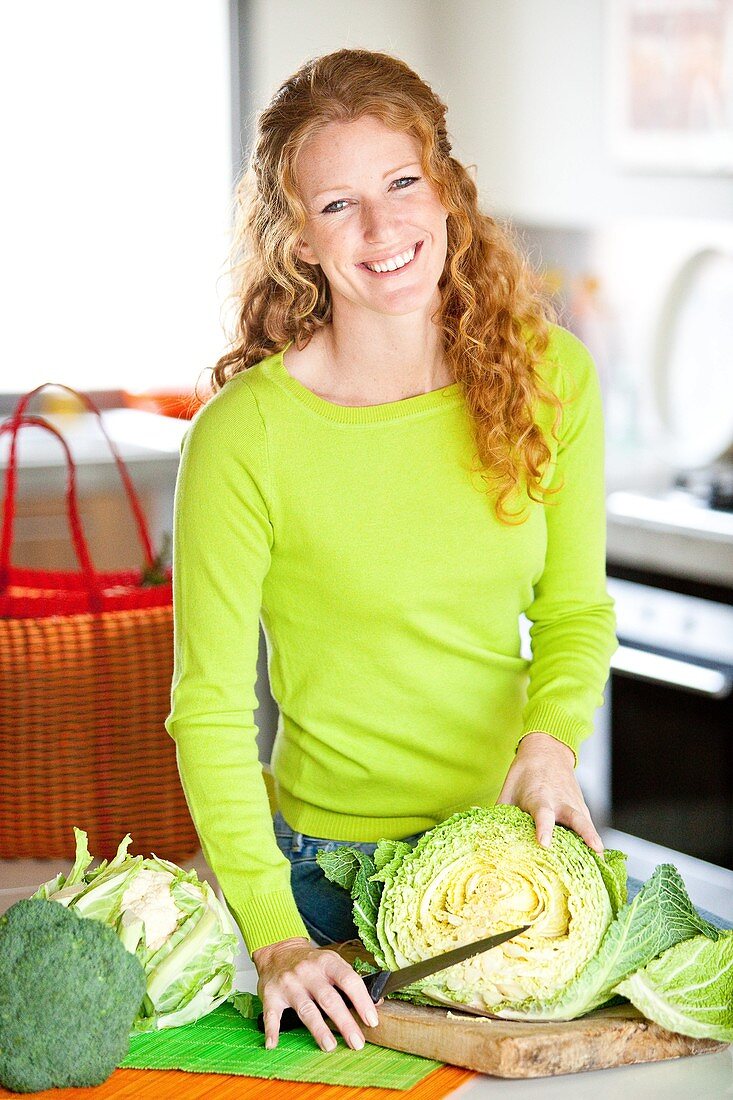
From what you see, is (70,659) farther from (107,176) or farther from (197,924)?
(107,176)

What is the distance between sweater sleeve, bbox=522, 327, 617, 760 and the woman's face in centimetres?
22

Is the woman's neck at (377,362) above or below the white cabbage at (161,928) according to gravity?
above

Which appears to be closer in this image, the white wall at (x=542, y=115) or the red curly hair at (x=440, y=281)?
the red curly hair at (x=440, y=281)

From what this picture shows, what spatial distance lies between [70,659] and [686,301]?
7.50 ft

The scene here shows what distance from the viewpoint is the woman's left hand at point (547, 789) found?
1228 mm

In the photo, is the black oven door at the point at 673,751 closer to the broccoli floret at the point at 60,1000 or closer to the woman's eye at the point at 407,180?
the woman's eye at the point at 407,180

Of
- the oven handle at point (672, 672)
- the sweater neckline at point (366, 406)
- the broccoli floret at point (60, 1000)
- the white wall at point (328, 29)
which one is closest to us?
the broccoli floret at point (60, 1000)

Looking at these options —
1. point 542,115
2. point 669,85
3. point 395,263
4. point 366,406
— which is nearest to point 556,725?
point 366,406

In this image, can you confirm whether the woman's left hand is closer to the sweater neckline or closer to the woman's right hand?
the woman's right hand

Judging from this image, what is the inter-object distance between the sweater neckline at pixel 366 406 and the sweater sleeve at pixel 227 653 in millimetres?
49

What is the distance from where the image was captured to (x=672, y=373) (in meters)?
3.66

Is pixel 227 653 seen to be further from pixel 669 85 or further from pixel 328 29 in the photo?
pixel 328 29

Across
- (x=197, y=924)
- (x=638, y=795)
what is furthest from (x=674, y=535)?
(x=197, y=924)

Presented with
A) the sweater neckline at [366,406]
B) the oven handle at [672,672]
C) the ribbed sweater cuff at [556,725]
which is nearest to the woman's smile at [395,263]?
the sweater neckline at [366,406]
